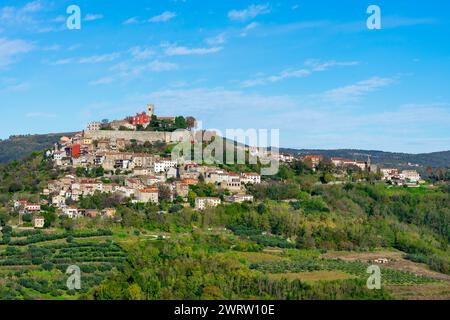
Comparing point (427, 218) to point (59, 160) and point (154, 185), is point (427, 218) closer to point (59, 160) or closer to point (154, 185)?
point (154, 185)

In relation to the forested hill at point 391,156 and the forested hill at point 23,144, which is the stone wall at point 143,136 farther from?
the forested hill at point 391,156

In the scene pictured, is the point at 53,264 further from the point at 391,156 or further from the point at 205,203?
the point at 391,156

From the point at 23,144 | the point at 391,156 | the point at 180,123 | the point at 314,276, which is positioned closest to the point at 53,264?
the point at 314,276

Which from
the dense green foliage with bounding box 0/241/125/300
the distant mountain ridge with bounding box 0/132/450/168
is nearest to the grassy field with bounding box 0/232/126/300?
the dense green foliage with bounding box 0/241/125/300

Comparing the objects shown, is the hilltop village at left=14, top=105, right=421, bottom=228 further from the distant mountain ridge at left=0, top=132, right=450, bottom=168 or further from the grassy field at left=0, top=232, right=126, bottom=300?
the distant mountain ridge at left=0, top=132, right=450, bottom=168

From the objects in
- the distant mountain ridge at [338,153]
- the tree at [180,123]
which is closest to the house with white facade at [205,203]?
the tree at [180,123]
